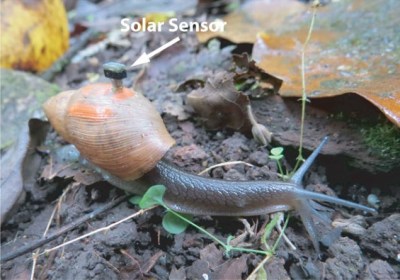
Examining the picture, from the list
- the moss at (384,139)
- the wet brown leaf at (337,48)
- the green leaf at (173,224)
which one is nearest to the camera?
the green leaf at (173,224)

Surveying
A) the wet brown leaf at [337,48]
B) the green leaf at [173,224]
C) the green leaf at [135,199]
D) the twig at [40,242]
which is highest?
the wet brown leaf at [337,48]

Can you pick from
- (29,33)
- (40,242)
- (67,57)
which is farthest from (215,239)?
(67,57)

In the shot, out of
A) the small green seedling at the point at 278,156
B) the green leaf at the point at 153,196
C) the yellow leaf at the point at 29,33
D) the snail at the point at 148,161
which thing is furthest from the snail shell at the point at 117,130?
the yellow leaf at the point at 29,33

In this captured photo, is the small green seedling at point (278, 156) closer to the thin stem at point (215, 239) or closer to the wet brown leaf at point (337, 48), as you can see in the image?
the wet brown leaf at point (337, 48)

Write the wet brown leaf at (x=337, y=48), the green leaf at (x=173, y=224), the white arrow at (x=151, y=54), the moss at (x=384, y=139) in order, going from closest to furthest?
the green leaf at (x=173, y=224), the moss at (x=384, y=139), the wet brown leaf at (x=337, y=48), the white arrow at (x=151, y=54)

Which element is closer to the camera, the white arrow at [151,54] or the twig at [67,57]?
the white arrow at [151,54]
